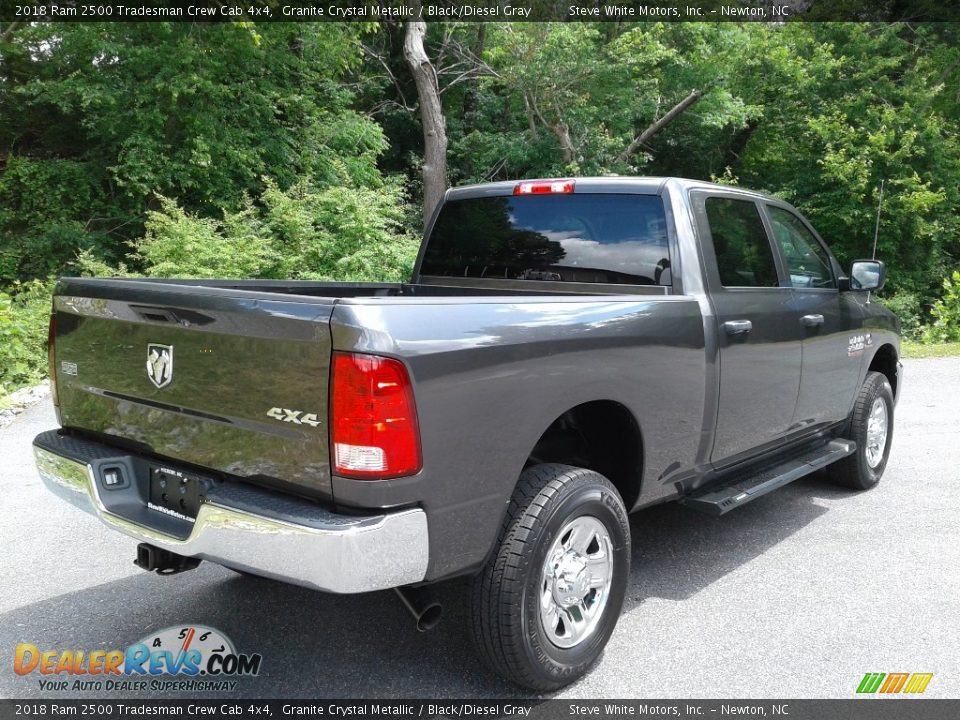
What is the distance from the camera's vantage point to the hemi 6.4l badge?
2.40 metres

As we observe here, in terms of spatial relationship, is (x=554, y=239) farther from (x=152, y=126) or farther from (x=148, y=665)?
(x=152, y=126)

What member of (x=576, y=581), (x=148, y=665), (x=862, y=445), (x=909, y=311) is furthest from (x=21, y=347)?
(x=909, y=311)

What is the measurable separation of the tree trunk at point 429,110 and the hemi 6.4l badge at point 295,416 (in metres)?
15.6

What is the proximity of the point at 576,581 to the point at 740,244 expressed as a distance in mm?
2165

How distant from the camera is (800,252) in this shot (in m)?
4.81

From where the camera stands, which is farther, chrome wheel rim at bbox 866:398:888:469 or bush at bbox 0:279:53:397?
bush at bbox 0:279:53:397

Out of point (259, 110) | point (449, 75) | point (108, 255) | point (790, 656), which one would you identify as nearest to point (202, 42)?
point (259, 110)

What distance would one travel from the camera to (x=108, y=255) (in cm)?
→ 1538

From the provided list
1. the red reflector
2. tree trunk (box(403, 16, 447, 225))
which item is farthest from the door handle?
tree trunk (box(403, 16, 447, 225))

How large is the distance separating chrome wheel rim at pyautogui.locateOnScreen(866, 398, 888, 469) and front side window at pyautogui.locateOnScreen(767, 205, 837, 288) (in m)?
1.09

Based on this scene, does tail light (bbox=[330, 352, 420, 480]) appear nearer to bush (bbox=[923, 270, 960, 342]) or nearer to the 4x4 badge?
the 4x4 badge

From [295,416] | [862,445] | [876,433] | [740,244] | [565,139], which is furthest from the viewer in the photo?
[565,139]

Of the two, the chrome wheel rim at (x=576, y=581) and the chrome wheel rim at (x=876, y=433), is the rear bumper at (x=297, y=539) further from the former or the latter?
the chrome wheel rim at (x=876, y=433)

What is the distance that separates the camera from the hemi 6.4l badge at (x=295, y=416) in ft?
7.88
